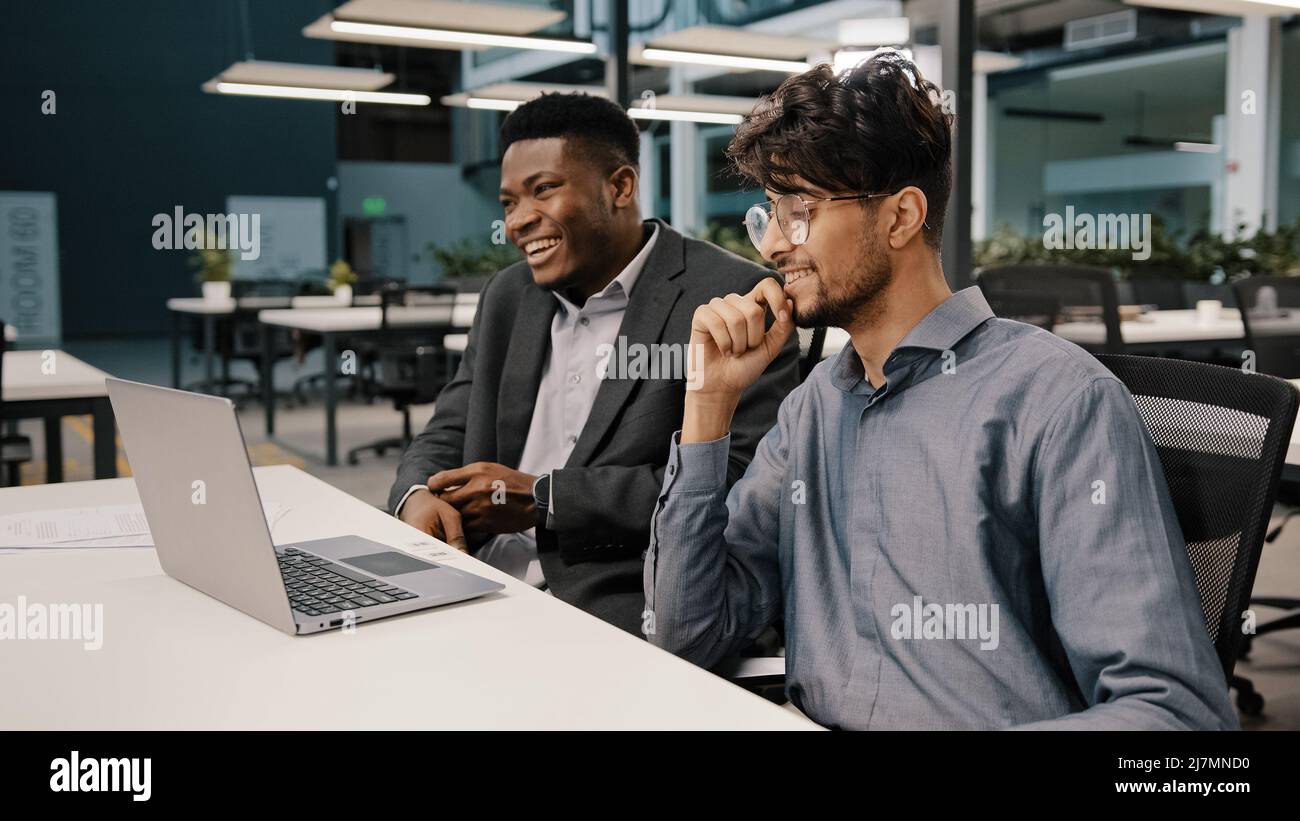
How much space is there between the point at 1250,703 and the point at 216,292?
23.5ft

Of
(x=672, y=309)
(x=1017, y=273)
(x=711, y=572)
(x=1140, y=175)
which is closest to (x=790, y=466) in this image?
(x=711, y=572)

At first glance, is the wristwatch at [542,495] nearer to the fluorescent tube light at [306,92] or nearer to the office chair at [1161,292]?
the office chair at [1161,292]

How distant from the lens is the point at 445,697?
3.31ft

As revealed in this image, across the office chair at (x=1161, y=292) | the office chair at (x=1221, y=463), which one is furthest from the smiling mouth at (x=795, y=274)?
the office chair at (x=1161, y=292)

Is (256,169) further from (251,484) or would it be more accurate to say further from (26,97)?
(251,484)

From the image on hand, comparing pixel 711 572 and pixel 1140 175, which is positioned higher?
pixel 1140 175

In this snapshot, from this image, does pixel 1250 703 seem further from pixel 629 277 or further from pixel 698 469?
pixel 698 469

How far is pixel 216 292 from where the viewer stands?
8086mm

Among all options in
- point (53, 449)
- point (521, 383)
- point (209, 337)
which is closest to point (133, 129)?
point (209, 337)

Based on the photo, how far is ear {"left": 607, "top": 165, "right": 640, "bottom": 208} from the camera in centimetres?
212

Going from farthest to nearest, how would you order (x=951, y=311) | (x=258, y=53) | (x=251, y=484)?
1. (x=258, y=53)
2. (x=951, y=311)
3. (x=251, y=484)

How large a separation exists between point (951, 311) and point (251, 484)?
750 millimetres

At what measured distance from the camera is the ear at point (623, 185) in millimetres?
2117

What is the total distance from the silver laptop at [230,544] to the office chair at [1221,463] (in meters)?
0.80
